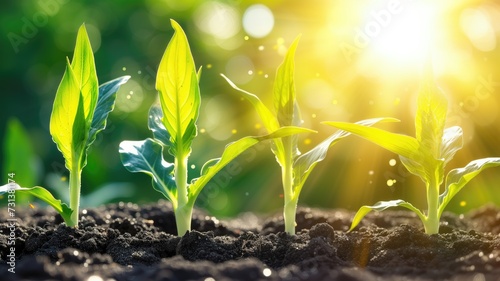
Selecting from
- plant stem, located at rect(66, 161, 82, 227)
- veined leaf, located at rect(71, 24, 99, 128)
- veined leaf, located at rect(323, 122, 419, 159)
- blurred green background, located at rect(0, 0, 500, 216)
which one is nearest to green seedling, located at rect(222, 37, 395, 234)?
veined leaf, located at rect(323, 122, 419, 159)

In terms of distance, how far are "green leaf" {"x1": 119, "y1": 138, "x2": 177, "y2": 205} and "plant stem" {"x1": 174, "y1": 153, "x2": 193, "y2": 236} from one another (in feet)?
0.22

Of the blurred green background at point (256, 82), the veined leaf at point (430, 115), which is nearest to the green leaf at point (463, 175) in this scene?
the veined leaf at point (430, 115)

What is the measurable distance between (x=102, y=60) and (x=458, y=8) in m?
2.69

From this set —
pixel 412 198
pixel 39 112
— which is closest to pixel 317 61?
pixel 412 198

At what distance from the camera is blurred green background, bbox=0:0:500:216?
4.46m

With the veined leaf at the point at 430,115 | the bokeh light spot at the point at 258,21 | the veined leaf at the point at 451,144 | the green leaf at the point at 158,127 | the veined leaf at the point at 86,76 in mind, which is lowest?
the veined leaf at the point at 451,144

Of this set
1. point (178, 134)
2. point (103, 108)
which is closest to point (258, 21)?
point (103, 108)

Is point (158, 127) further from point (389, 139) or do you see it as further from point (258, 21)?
point (258, 21)

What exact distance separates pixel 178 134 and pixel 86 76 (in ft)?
1.31

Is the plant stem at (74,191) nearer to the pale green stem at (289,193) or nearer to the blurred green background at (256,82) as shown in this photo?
the pale green stem at (289,193)

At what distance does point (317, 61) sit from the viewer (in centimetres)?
468

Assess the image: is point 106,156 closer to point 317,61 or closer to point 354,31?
point 317,61

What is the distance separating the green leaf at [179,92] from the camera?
205 cm

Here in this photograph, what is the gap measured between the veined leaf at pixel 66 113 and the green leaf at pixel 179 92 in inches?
12.2
